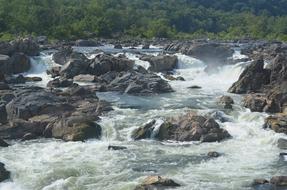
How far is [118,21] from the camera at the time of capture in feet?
349

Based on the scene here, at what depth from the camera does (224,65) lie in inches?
2025

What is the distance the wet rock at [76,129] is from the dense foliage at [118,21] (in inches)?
2020

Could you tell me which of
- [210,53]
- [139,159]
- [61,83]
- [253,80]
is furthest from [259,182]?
[210,53]

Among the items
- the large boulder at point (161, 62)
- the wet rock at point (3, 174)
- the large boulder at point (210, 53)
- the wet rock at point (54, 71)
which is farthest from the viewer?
the large boulder at point (210, 53)

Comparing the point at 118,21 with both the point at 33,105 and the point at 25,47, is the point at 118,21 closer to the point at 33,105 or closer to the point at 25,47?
the point at 25,47

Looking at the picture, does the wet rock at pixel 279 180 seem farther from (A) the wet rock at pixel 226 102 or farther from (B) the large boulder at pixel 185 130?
(A) the wet rock at pixel 226 102

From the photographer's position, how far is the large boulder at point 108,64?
45.8 meters

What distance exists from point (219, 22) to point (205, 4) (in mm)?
37172

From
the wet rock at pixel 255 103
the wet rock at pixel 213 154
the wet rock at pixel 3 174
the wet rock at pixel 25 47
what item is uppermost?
the wet rock at pixel 25 47

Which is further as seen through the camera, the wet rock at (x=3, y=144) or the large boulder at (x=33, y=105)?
the large boulder at (x=33, y=105)

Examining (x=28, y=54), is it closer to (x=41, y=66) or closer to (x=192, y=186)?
(x=41, y=66)

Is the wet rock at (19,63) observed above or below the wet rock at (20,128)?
above

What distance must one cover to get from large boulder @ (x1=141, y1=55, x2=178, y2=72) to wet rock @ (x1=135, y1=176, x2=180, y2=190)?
100ft

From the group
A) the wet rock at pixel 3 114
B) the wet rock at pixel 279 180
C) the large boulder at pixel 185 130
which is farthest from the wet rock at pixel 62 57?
the wet rock at pixel 279 180
